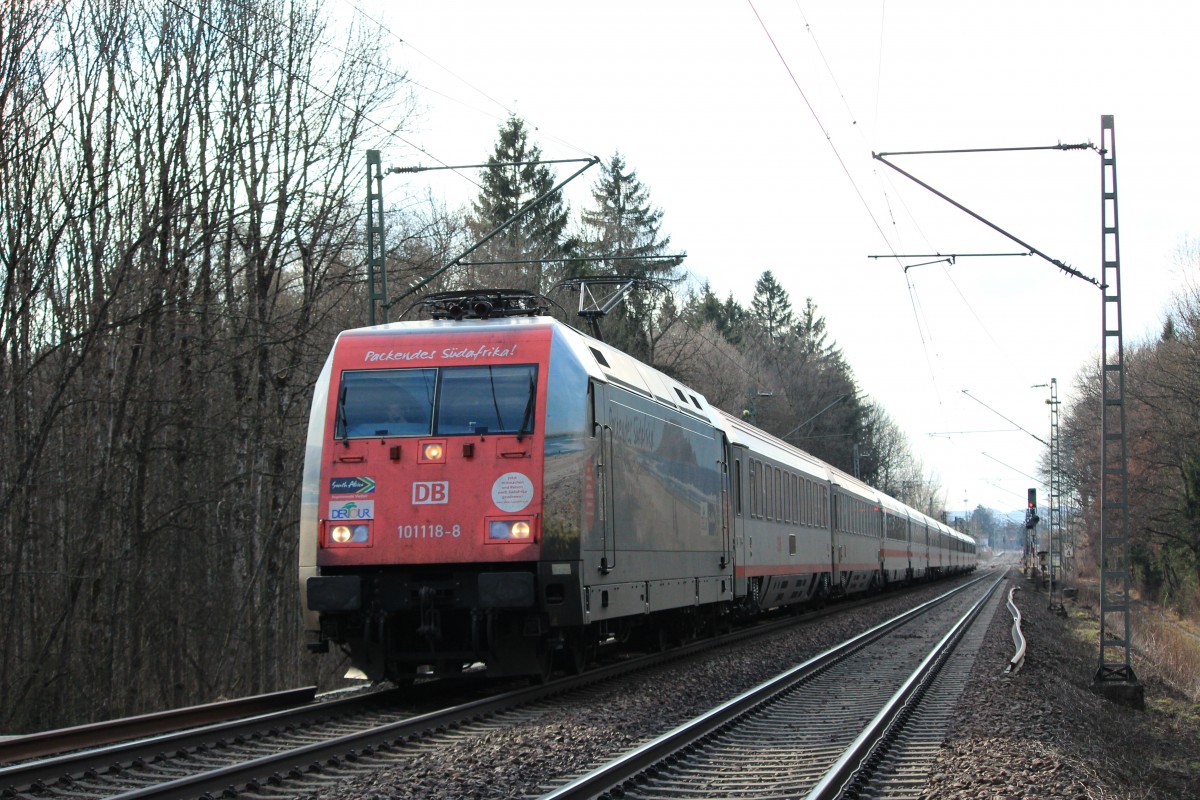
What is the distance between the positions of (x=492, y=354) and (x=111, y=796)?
18.0ft

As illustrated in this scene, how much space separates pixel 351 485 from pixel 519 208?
40658 millimetres

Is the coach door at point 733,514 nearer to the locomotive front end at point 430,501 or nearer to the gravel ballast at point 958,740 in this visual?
the gravel ballast at point 958,740

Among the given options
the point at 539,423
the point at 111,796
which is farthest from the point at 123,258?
the point at 111,796

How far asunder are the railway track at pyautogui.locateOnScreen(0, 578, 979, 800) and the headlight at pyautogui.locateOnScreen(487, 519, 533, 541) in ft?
4.36

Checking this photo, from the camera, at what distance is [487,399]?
11117mm

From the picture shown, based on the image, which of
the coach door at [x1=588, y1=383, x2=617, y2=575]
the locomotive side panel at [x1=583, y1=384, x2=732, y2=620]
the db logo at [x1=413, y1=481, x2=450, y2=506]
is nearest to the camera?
the db logo at [x1=413, y1=481, x2=450, y2=506]

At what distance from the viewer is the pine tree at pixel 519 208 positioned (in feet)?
A: 151

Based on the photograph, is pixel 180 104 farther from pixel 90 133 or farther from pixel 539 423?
pixel 539 423

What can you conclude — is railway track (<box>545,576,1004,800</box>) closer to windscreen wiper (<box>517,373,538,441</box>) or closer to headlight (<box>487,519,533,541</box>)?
headlight (<box>487,519,533,541</box>)

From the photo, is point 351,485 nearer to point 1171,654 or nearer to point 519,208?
point 1171,654

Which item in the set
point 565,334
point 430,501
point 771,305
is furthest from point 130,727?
point 771,305

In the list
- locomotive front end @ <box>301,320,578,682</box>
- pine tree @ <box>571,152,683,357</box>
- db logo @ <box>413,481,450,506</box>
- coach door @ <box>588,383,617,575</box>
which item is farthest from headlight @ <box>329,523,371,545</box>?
pine tree @ <box>571,152,683,357</box>

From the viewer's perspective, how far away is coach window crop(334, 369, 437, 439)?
Answer: 1120 centimetres

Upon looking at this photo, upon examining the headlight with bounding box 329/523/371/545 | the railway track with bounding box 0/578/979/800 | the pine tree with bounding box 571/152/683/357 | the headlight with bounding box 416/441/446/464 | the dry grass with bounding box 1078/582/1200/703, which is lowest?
the dry grass with bounding box 1078/582/1200/703
